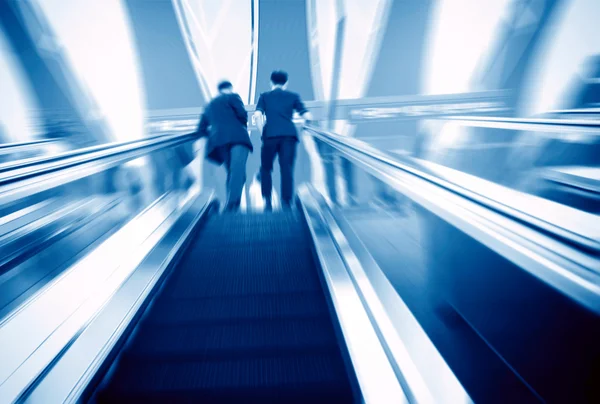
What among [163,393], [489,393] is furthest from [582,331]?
[163,393]

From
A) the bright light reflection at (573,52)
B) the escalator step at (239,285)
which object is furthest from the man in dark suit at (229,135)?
the bright light reflection at (573,52)

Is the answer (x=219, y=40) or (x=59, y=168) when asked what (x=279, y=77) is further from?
(x=219, y=40)

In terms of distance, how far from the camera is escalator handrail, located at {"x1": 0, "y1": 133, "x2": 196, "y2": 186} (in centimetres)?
184

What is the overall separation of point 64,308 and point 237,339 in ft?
2.60

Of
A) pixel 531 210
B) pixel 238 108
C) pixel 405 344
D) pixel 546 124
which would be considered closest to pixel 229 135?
pixel 238 108

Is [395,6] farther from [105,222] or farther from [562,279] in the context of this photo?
[562,279]

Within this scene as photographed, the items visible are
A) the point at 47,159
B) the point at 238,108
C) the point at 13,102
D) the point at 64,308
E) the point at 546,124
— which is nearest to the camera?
the point at 64,308

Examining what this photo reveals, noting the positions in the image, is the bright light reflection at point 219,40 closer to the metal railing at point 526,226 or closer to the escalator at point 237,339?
the escalator at point 237,339

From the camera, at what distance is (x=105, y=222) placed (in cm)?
316

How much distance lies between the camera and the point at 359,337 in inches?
61.0

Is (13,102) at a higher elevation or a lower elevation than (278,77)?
lower

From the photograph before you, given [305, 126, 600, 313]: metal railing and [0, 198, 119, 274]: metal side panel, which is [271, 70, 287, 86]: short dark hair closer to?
[0, 198, 119, 274]: metal side panel

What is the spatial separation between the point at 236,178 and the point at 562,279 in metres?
3.79

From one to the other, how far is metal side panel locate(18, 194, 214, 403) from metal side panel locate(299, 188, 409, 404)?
0.94m
